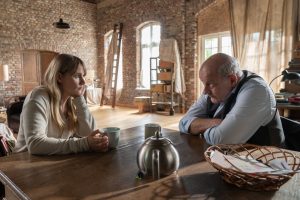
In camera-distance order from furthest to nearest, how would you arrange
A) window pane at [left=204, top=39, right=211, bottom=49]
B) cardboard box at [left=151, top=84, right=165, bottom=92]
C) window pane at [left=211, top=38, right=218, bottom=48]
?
cardboard box at [left=151, top=84, right=165, bottom=92] < window pane at [left=204, top=39, right=211, bottom=49] < window pane at [left=211, top=38, right=218, bottom=48]

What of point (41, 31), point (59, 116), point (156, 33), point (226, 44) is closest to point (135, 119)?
point (226, 44)

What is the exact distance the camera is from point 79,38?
8.86 meters

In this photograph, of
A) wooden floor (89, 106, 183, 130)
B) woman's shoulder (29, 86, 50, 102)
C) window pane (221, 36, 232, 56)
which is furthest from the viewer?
window pane (221, 36, 232, 56)

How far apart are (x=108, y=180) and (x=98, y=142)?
330mm

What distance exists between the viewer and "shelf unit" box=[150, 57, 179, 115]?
692 cm

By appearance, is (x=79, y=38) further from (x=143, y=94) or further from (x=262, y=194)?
(x=262, y=194)

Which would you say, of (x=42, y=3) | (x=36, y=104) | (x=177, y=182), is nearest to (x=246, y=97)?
(x=177, y=182)

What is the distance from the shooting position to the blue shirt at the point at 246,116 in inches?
52.0

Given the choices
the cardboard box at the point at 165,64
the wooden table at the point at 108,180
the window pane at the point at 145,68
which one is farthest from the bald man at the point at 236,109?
the window pane at the point at 145,68

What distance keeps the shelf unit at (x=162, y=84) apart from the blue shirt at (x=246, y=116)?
5.35 metres

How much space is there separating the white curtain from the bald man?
14.0 ft

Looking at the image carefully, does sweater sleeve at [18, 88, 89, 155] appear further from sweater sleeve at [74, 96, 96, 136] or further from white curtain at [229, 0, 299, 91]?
white curtain at [229, 0, 299, 91]

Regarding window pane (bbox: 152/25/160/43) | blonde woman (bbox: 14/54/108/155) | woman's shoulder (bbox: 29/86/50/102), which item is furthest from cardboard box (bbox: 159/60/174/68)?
woman's shoulder (bbox: 29/86/50/102)

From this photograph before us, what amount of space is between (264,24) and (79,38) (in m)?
5.96
